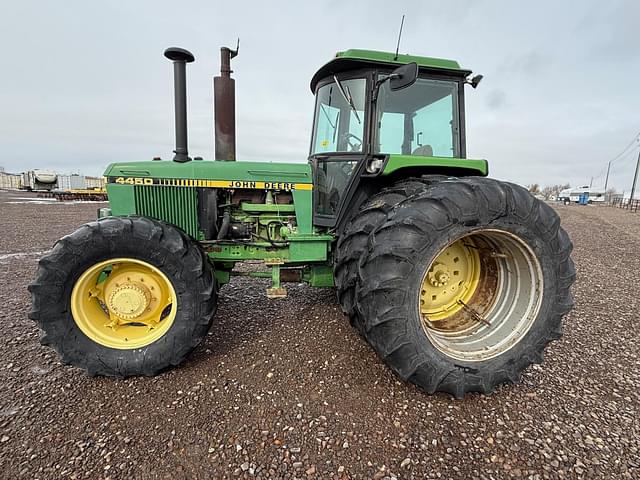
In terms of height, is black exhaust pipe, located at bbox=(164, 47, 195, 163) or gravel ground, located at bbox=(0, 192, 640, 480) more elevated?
black exhaust pipe, located at bbox=(164, 47, 195, 163)

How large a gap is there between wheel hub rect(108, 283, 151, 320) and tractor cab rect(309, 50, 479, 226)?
1477 mm

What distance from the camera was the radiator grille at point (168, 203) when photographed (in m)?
2.84

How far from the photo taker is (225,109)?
3129 mm

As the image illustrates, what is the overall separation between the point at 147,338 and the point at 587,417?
2802mm

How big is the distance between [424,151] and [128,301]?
8.48 ft

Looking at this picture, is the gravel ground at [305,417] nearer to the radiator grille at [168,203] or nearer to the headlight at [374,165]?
the radiator grille at [168,203]

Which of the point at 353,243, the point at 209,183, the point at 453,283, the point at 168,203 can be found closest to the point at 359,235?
the point at 353,243

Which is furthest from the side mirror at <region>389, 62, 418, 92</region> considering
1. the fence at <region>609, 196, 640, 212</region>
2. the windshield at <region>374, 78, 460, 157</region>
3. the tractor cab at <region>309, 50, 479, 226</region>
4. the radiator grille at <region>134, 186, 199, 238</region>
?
the fence at <region>609, 196, 640, 212</region>

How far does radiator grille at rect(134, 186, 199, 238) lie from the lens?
2840 millimetres

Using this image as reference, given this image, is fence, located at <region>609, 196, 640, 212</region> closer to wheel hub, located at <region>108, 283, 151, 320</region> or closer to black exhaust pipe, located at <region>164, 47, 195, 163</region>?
black exhaust pipe, located at <region>164, 47, 195, 163</region>

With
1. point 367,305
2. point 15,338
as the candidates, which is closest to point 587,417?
point 367,305

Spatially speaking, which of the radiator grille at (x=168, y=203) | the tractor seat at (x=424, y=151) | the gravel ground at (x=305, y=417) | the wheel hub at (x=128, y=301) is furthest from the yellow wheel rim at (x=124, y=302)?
the tractor seat at (x=424, y=151)

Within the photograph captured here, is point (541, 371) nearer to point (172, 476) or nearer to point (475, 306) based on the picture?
point (475, 306)

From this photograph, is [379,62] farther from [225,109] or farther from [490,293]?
[490,293]
